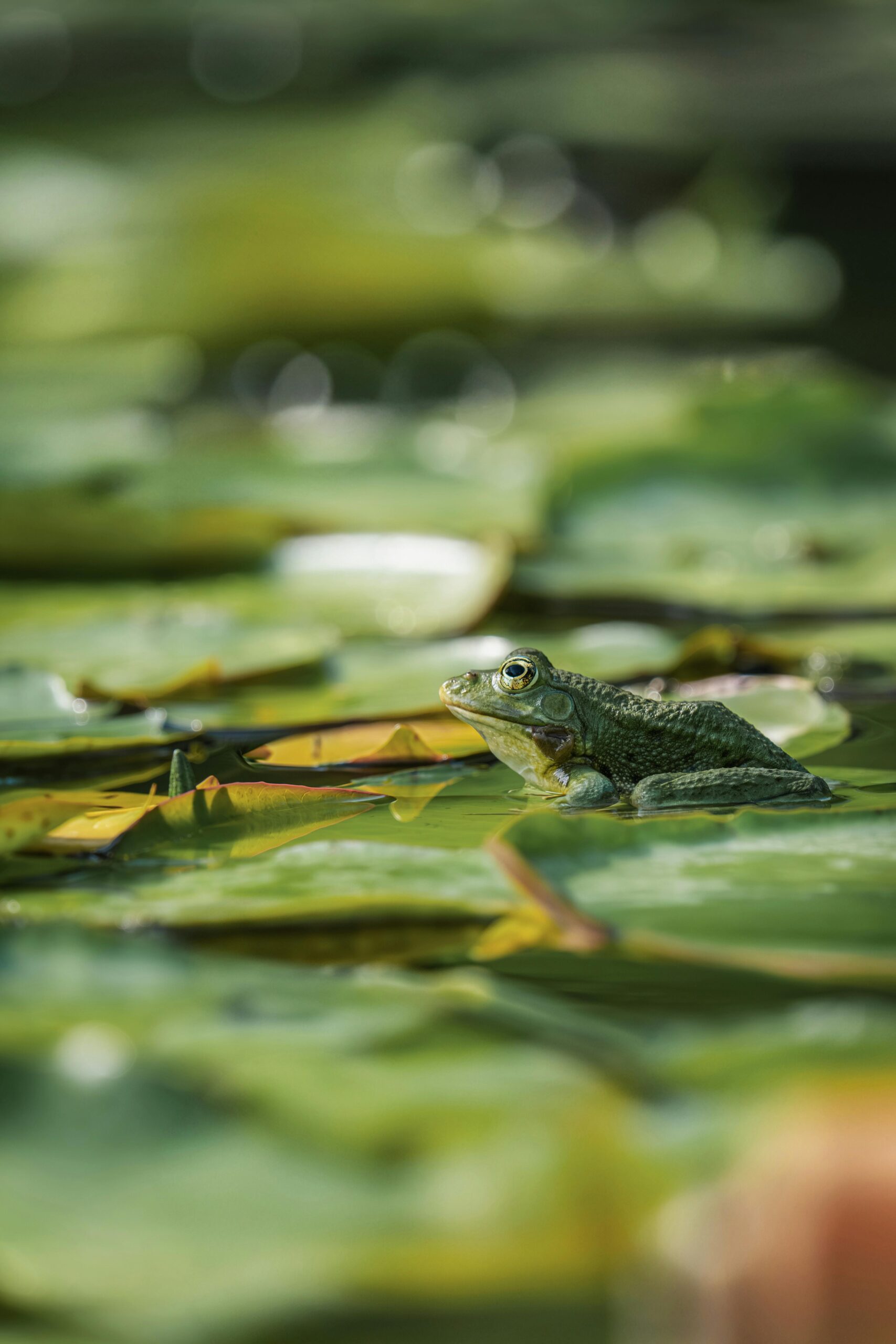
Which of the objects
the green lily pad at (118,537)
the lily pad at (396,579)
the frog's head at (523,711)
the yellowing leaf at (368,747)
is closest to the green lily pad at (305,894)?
the yellowing leaf at (368,747)

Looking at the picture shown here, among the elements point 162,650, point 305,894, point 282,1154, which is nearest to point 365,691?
point 162,650

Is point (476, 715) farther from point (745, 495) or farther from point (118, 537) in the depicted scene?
point (745, 495)

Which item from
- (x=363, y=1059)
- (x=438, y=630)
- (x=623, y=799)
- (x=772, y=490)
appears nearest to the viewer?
(x=363, y=1059)

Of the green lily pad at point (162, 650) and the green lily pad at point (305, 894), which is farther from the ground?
the green lily pad at point (162, 650)

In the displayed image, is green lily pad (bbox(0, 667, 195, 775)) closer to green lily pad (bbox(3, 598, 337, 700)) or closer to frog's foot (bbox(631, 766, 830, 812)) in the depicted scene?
green lily pad (bbox(3, 598, 337, 700))

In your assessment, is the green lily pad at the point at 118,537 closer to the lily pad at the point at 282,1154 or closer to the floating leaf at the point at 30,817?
the floating leaf at the point at 30,817

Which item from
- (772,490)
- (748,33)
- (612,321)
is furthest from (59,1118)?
(748,33)

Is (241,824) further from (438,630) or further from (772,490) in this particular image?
(772,490)
